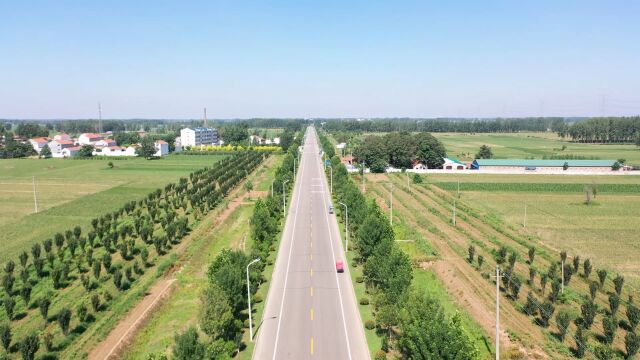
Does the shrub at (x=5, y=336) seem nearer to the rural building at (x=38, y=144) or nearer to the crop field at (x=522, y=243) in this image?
the crop field at (x=522, y=243)

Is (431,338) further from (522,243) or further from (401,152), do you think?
(401,152)

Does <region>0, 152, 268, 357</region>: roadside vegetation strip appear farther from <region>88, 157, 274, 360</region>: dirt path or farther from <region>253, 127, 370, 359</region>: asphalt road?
<region>253, 127, 370, 359</region>: asphalt road

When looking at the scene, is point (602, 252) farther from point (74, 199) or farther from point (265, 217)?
point (74, 199)

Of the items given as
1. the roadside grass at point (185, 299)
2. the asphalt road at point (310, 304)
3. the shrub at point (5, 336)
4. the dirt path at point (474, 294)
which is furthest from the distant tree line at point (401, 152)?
the shrub at point (5, 336)

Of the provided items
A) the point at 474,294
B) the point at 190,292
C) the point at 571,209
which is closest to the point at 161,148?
the point at 190,292

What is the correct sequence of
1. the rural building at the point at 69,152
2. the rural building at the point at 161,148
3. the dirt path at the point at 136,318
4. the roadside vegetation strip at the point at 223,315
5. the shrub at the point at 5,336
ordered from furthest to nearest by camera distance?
1. the rural building at the point at 161,148
2. the rural building at the point at 69,152
3. the dirt path at the point at 136,318
4. the shrub at the point at 5,336
5. the roadside vegetation strip at the point at 223,315

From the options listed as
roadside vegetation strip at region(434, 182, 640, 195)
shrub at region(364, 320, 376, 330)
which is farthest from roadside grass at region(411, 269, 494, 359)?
roadside vegetation strip at region(434, 182, 640, 195)
